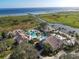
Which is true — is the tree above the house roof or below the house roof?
above

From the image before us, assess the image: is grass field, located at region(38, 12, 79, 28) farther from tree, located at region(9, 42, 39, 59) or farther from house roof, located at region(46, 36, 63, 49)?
tree, located at region(9, 42, 39, 59)

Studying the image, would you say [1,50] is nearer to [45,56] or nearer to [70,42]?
[45,56]

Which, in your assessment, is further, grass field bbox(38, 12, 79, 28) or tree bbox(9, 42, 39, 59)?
grass field bbox(38, 12, 79, 28)

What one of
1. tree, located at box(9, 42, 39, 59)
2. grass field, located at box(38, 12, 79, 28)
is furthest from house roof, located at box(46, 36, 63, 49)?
grass field, located at box(38, 12, 79, 28)

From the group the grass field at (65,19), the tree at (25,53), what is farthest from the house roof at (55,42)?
the grass field at (65,19)

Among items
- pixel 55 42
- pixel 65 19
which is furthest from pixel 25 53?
pixel 65 19

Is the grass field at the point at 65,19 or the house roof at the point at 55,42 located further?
the grass field at the point at 65,19

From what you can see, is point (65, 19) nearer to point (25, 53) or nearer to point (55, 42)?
point (55, 42)

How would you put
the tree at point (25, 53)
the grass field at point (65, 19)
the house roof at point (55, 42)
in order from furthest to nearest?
the grass field at point (65, 19) → the house roof at point (55, 42) → the tree at point (25, 53)

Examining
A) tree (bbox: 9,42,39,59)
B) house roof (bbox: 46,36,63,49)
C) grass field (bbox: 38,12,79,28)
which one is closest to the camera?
tree (bbox: 9,42,39,59)

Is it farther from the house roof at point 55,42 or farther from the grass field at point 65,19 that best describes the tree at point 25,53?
the grass field at point 65,19

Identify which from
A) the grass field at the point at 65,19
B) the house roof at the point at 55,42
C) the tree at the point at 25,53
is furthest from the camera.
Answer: the grass field at the point at 65,19
